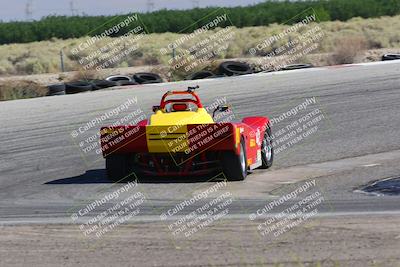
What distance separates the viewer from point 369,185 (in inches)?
501

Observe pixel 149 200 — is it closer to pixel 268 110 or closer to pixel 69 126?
pixel 69 126

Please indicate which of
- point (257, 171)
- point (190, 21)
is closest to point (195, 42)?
point (190, 21)

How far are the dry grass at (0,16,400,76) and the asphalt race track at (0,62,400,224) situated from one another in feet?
33.5

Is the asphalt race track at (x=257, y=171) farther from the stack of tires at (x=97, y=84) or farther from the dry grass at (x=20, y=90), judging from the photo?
the dry grass at (x=20, y=90)

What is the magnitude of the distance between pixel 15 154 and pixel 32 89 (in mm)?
9280

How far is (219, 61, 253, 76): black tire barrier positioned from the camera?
90.4ft

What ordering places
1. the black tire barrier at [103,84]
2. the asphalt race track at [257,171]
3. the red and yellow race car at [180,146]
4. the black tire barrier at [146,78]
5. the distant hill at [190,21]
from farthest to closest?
the distant hill at [190,21] → the black tire barrier at [146,78] → the black tire barrier at [103,84] → the red and yellow race car at [180,146] → the asphalt race track at [257,171]

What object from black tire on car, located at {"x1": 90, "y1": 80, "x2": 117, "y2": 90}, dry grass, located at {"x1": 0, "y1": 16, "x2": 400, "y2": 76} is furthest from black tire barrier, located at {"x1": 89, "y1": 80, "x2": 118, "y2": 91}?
dry grass, located at {"x1": 0, "y1": 16, "x2": 400, "y2": 76}

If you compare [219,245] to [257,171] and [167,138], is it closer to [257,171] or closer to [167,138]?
[167,138]

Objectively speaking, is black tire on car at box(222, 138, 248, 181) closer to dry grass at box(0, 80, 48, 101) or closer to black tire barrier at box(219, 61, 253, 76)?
dry grass at box(0, 80, 48, 101)

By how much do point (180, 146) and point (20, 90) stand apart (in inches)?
525

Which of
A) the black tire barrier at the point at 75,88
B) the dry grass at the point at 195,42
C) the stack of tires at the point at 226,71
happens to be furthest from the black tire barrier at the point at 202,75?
the dry grass at the point at 195,42

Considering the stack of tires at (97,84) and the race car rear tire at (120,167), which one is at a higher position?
the race car rear tire at (120,167)

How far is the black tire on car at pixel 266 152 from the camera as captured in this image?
1484 cm
